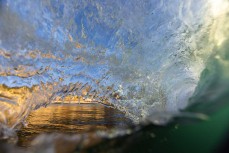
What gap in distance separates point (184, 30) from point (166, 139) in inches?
91.5

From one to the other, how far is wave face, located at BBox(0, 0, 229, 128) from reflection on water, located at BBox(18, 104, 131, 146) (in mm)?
A: 263

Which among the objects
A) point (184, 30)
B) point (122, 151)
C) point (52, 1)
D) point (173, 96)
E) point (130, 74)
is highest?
point (52, 1)

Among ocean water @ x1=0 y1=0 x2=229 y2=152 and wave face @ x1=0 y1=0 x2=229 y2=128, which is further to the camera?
wave face @ x1=0 y1=0 x2=229 y2=128

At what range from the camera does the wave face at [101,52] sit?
12.6 ft

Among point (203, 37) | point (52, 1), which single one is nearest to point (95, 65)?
point (52, 1)

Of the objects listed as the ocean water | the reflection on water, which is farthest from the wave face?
the reflection on water

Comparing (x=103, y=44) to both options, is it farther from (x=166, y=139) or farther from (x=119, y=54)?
(x=166, y=139)

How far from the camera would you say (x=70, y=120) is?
15.8 ft

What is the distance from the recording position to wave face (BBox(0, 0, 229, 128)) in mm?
3832

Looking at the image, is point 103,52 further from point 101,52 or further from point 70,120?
point 70,120

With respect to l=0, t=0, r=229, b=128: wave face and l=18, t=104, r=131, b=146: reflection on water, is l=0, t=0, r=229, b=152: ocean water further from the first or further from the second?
l=18, t=104, r=131, b=146: reflection on water

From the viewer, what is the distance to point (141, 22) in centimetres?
420

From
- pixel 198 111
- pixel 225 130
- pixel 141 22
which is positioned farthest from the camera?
pixel 141 22

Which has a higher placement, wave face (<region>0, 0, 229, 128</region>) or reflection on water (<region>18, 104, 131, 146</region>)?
wave face (<region>0, 0, 229, 128</region>)
